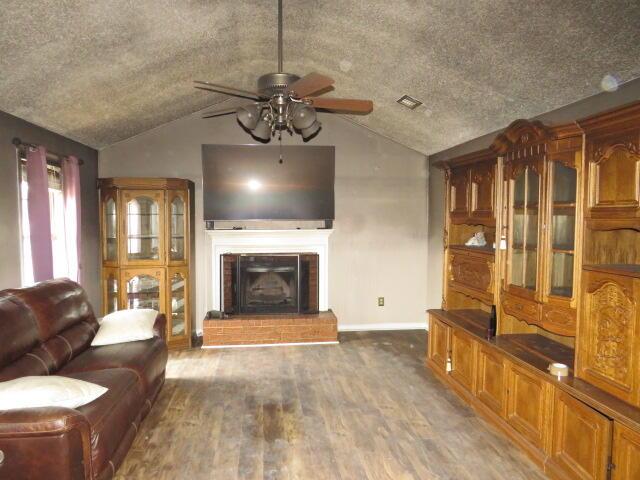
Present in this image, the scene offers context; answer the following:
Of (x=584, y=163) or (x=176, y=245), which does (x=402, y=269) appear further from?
(x=584, y=163)

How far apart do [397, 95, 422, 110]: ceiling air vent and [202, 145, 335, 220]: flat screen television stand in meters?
1.49

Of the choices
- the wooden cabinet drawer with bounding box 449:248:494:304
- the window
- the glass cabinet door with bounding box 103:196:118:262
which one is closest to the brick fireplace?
the glass cabinet door with bounding box 103:196:118:262

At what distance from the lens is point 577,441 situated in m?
2.45

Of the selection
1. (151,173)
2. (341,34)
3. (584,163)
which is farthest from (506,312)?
(151,173)

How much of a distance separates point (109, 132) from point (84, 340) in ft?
8.40

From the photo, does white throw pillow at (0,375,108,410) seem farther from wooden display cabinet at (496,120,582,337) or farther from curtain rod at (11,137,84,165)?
wooden display cabinet at (496,120,582,337)

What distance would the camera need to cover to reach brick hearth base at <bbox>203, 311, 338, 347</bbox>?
5.30 m

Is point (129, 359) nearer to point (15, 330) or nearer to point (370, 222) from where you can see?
point (15, 330)

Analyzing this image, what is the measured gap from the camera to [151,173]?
566cm

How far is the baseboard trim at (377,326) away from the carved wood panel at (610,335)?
3.65 m

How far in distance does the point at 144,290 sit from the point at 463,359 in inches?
141

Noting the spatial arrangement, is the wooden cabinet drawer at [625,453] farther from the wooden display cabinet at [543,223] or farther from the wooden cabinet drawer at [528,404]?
the wooden display cabinet at [543,223]

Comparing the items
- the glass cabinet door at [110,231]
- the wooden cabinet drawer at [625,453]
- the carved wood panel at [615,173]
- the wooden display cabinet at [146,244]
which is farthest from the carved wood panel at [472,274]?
the glass cabinet door at [110,231]

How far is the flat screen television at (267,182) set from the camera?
5.64 meters
